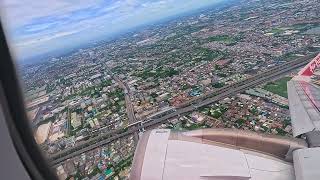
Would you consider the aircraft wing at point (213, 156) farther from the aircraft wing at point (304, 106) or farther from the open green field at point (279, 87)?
the open green field at point (279, 87)

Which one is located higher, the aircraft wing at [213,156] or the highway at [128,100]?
the aircraft wing at [213,156]

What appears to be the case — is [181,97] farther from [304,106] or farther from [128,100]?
[304,106]

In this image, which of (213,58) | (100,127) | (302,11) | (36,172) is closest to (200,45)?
(213,58)

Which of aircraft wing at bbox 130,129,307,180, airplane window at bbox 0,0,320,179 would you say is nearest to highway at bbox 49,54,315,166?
airplane window at bbox 0,0,320,179

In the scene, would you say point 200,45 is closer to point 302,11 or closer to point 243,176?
point 302,11

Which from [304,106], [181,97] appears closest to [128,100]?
[181,97]

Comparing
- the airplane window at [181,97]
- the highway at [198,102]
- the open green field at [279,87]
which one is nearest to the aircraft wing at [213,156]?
the airplane window at [181,97]
